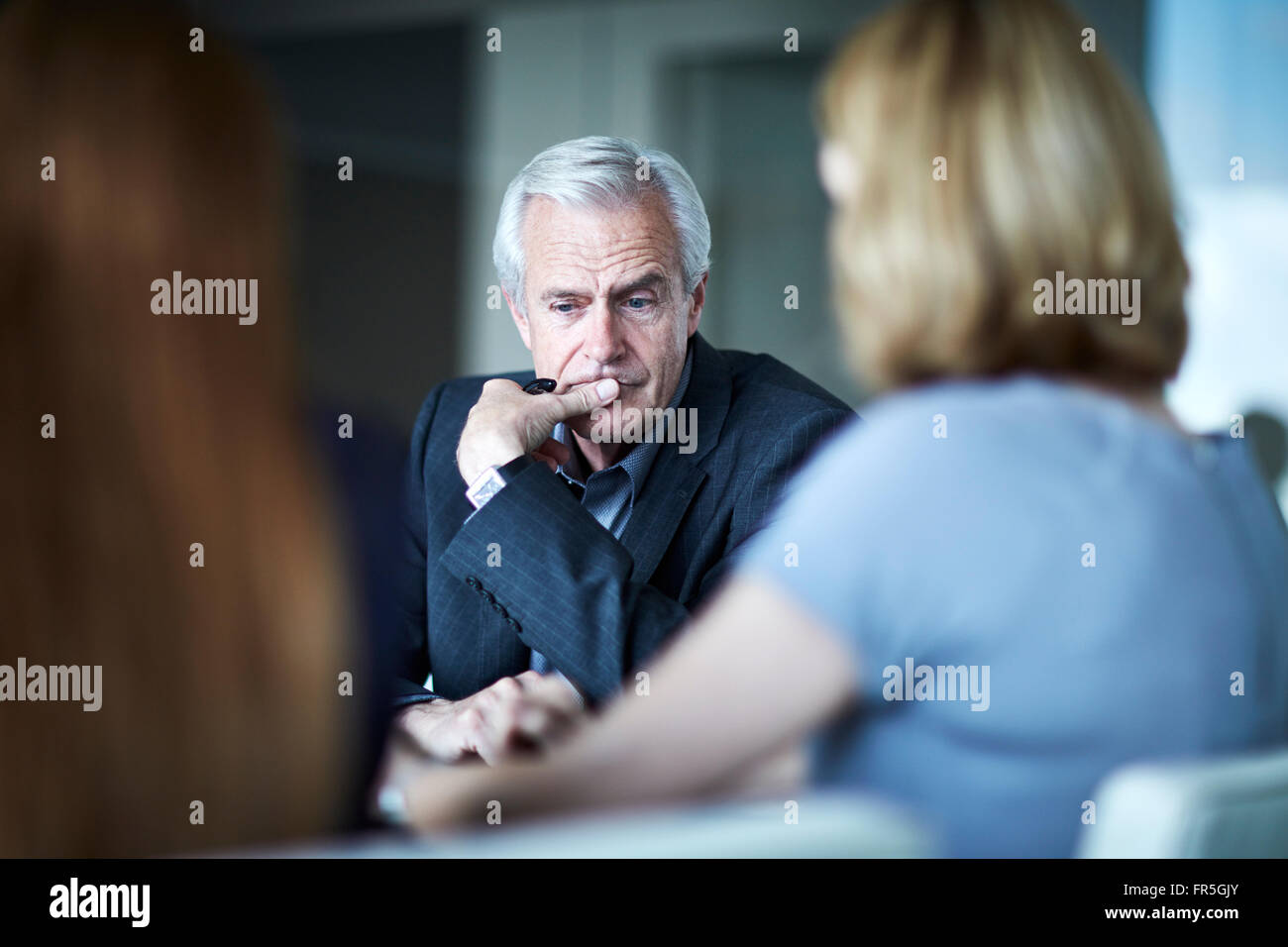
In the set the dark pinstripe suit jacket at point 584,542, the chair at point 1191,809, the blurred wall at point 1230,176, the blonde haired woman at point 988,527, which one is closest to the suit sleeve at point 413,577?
the dark pinstripe suit jacket at point 584,542

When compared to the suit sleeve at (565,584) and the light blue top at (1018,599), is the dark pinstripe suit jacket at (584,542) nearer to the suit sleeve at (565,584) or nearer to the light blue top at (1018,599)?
the suit sleeve at (565,584)

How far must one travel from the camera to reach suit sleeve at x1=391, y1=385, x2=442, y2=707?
6.95 ft

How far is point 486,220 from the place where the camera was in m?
5.51

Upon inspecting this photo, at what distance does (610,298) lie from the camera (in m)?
2.13

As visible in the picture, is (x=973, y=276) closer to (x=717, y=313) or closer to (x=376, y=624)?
(x=376, y=624)

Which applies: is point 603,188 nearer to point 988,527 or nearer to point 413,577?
point 413,577

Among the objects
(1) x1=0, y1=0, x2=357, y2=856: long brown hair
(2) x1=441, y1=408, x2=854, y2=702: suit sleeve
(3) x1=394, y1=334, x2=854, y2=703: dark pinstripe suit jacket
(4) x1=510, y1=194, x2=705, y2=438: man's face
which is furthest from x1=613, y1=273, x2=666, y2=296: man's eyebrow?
(1) x1=0, y1=0, x2=357, y2=856: long brown hair

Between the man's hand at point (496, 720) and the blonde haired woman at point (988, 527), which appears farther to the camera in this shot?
the man's hand at point (496, 720)

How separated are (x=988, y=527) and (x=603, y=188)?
137cm

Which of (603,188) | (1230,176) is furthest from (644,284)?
(1230,176)

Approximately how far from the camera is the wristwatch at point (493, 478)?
1692mm

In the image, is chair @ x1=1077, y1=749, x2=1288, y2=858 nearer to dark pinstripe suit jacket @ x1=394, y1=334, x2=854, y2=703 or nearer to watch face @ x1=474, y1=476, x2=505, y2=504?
dark pinstripe suit jacket @ x1=394, y1=334, x2=854, y2=703

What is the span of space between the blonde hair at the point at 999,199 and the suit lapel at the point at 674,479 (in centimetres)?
92
